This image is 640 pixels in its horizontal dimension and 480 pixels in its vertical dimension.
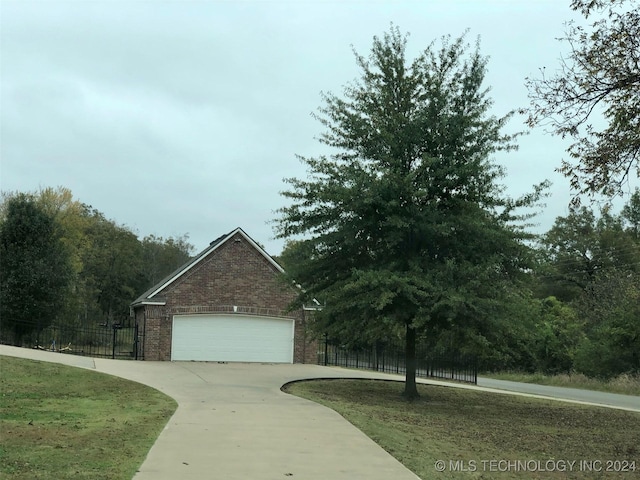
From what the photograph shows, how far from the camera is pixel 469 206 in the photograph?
57.2 ft

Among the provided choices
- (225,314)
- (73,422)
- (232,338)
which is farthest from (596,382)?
(73,422)

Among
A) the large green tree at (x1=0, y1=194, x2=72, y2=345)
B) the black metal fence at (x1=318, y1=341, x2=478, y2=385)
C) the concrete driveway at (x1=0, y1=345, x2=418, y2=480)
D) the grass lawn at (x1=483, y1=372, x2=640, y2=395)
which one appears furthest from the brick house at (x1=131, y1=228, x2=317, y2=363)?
the grass lawn at (x1=483, y1=372, x2=640, y2=395)

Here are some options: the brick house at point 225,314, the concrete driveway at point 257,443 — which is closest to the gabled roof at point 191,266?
the brick house at point 225,314

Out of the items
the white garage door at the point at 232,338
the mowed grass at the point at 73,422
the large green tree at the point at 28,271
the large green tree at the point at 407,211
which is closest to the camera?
the mowed grass at the point at 73,422

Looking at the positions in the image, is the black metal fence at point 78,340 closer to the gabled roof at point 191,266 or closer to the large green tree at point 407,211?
the gabled roof at point 191,266

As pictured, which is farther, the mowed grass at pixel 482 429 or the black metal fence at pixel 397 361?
the black metal fence at pixel 397 361

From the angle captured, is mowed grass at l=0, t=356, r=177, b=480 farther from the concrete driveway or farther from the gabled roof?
the gabled roof

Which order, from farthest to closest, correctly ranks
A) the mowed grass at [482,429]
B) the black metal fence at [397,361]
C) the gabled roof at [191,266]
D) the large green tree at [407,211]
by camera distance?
the black metal fence at [397,361] → the gabled roof at [191,266] → the large green tree at [407,211] → the mowed grass at [482,429]

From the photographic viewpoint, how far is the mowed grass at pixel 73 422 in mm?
7086

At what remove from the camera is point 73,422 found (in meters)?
10.3

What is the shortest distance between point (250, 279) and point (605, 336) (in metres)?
19.2

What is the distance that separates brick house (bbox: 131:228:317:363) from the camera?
2805 centimetres

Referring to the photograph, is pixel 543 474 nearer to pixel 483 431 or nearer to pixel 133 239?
pixel 483 431

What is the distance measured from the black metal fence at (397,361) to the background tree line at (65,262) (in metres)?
14.1
